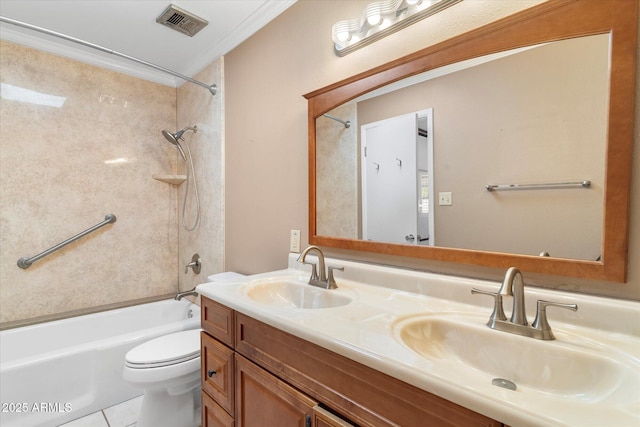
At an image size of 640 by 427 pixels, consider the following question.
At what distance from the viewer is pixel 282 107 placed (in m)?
1.72

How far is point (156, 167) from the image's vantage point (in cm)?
270

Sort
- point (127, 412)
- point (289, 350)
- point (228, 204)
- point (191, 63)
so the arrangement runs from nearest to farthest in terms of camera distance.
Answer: point (289, 350) → point (127, 412) → point (228, 204) → point (191, 63)

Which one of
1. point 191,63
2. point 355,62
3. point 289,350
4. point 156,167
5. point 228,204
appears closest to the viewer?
point 289,350

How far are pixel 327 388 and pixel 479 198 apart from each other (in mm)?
773

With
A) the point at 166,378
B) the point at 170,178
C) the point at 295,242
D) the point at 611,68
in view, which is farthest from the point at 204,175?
the point at 611,68

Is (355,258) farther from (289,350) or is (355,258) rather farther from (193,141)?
(193,141)

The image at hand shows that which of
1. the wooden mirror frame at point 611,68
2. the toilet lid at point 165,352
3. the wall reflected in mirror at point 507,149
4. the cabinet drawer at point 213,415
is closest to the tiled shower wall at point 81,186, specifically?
the toilet lid at point 165,352

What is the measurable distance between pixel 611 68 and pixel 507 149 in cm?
30

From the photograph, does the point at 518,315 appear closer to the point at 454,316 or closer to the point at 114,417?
the point at 454,316

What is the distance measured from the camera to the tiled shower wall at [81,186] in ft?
6.76

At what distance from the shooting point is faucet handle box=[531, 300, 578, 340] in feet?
2.39

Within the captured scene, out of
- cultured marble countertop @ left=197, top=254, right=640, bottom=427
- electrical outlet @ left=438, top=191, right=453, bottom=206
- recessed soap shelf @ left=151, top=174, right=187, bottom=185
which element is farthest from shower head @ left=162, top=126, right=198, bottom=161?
electrical outlet @ left=438, top=191, right=453, bottom=206

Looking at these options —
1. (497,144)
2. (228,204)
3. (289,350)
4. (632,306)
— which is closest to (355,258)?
(289,350)

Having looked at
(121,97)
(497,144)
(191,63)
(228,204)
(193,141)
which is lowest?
(228,204)
